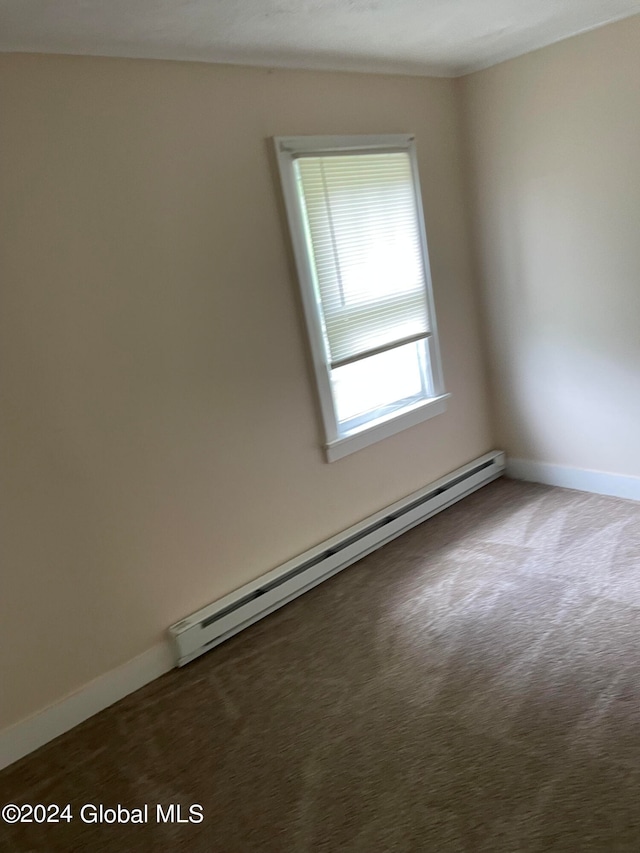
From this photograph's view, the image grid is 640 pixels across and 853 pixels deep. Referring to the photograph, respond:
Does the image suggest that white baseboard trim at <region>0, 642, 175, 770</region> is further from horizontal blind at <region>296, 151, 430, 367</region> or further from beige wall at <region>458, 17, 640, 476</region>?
beige wall at <region>458, 17, 640, 476</region>

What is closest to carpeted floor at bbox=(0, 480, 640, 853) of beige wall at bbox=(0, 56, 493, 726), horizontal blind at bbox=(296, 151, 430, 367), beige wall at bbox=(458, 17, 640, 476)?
beige wall at bbox=(0, 56, 493, 726)

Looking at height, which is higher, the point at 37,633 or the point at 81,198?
the point at 81,198

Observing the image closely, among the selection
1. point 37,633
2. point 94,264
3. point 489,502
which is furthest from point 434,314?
point 37,633

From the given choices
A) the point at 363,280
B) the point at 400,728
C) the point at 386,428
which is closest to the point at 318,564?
the point at 386,428

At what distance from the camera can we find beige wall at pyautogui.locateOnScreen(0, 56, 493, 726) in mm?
2244

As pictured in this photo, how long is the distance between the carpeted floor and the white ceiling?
2.32m

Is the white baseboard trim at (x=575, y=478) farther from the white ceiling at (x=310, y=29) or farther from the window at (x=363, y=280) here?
the white ceiling at (x=310, y=29)

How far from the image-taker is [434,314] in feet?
11.7

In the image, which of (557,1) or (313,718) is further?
(557,1)

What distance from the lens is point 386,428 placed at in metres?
3.38

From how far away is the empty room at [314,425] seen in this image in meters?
2.03

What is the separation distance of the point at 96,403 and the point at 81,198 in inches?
28.5

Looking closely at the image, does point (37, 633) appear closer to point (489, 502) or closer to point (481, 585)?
point (481, 585)

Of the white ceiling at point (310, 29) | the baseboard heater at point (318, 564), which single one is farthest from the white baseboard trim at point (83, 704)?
the white ceiling at point (310, 29)
